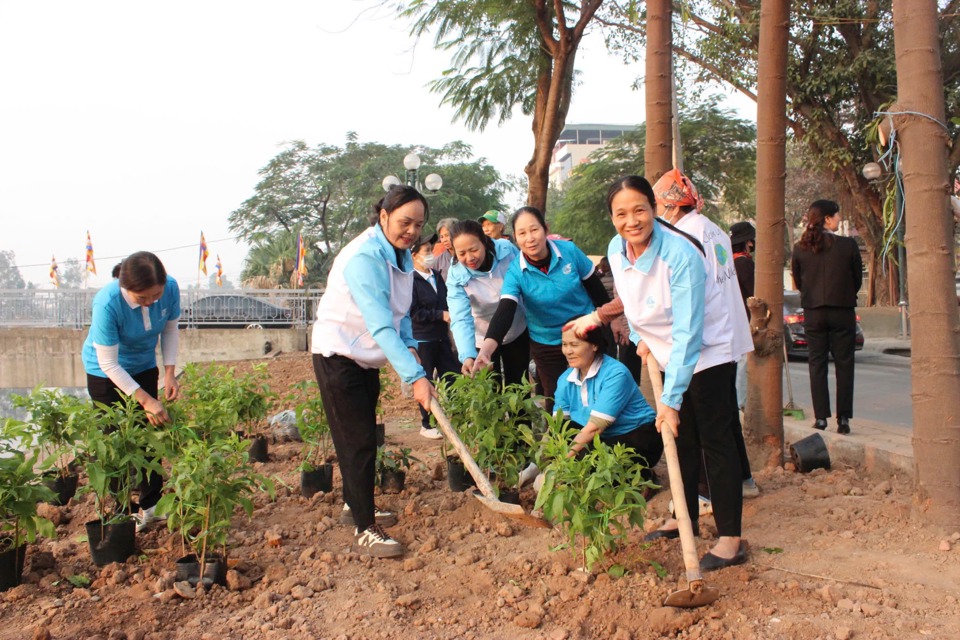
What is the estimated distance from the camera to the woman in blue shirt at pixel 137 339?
404cm

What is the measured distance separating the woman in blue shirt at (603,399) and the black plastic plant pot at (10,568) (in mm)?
2497

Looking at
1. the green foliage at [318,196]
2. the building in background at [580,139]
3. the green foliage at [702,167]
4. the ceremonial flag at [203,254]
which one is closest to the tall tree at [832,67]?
the green foliage at [702,167]

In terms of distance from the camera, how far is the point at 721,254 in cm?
358

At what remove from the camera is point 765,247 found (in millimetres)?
5043

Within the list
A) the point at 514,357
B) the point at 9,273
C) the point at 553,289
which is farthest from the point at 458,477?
the point at 9,273

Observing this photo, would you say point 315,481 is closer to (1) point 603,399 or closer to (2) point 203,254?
(1) point 603,399

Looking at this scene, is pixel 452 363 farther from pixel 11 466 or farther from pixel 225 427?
pixel 11 466

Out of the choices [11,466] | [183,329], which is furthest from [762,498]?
[183,329]

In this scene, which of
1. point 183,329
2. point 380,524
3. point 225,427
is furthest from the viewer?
point 183,329

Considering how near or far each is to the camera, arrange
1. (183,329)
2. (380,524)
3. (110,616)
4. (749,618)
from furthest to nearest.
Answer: (183,329) < (380,524) < (110,616) < (749,618)

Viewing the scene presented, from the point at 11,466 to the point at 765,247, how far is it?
4118mm

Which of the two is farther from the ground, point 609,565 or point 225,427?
point 225,427

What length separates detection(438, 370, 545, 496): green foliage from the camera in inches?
168

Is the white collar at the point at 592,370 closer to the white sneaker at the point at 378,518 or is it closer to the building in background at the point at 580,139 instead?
the white sneaker at the point at 378,518
